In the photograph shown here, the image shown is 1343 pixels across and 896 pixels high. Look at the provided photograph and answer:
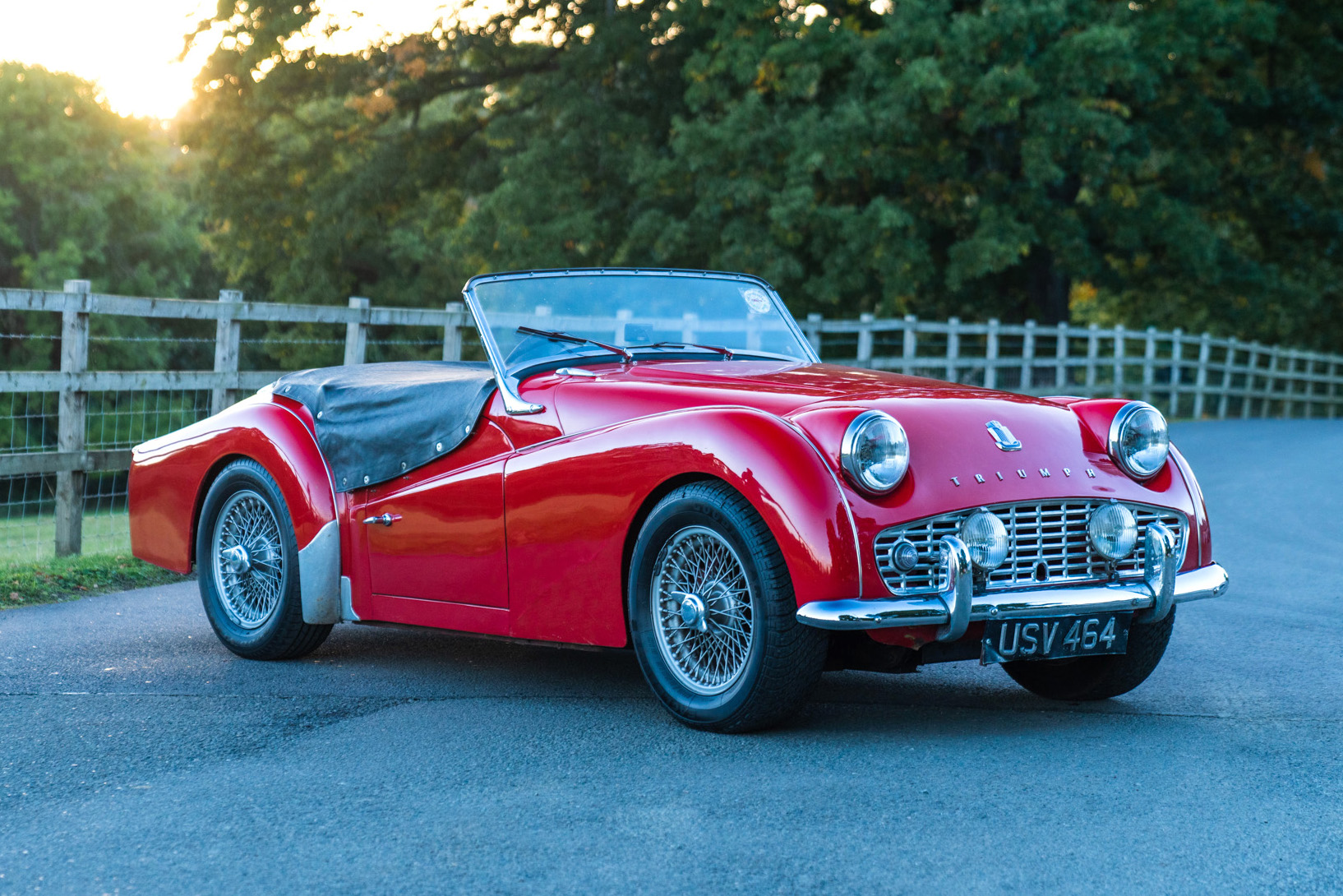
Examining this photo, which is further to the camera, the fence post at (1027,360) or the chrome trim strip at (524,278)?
the fence post at (1027,360)

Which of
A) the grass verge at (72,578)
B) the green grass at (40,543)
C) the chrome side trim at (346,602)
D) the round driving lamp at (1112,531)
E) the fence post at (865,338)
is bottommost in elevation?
the green grass at (40,543)

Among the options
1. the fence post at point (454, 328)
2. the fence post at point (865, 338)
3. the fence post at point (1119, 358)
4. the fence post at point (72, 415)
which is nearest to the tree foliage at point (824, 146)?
the fence post at point (1119, 358)

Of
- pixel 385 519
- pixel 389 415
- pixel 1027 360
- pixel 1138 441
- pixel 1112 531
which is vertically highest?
pixel 1027 360

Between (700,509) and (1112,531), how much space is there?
1.25 m

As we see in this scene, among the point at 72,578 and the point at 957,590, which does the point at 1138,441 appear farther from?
the point at 72,578

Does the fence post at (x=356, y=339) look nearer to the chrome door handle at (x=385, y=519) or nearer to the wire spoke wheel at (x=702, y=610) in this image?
the chrome door handle at (x=385, y=519)

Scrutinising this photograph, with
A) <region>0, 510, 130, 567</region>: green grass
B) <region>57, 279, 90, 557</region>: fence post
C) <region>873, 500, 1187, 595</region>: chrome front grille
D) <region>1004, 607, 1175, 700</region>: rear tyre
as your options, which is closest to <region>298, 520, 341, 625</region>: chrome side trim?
<region>873, 500, 1187, 595</region>: chrome front grille

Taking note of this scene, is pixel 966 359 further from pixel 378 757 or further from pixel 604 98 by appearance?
pixel 378 757

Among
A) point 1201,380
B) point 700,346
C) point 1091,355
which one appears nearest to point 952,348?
point 1091,355

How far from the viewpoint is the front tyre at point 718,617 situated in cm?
432

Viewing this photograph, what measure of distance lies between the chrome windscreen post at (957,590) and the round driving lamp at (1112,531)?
0.54 meters

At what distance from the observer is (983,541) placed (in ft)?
14.2

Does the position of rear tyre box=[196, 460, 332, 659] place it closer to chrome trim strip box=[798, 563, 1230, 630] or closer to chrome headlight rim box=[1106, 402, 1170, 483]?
chrome trim strip box=[798, 563, 1230, 630]

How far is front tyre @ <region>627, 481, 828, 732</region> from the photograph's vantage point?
432 cm
